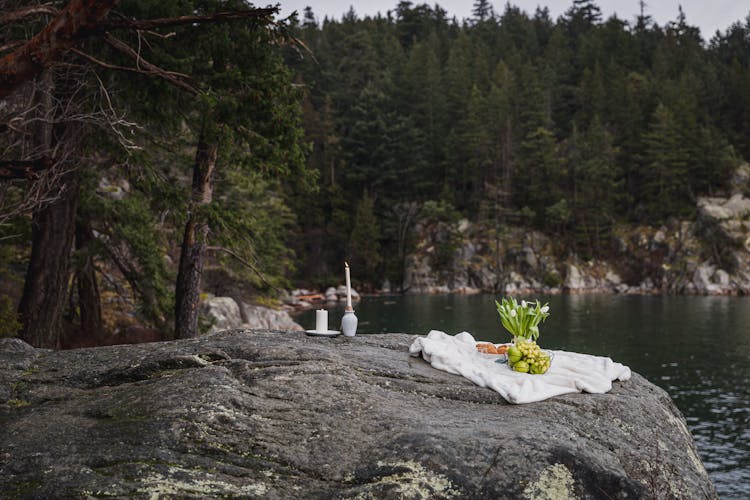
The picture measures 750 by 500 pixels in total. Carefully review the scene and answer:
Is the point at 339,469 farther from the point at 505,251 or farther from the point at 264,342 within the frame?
the point at 505,251

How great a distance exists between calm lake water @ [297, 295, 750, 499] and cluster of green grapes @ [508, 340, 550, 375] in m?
7.53

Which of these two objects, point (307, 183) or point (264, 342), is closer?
point (264, 342)

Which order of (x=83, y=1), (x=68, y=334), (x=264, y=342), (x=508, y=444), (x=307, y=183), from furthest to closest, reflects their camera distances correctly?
(x=68, y=334) < (x=307, y=183) < (x=264, y=342) < (x=83, y=1) < (x=508, y=444)

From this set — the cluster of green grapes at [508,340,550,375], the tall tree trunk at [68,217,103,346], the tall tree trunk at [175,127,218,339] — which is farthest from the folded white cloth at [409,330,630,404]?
the tall tree trunk at [68,217,103,346]

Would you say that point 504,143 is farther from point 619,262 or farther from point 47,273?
point 47,273

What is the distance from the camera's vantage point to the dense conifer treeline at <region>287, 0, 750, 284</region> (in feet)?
204

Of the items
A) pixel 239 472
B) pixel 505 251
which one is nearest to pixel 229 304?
pixel 239 472

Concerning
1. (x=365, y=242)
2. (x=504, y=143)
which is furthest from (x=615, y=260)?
(x=365, y=242)

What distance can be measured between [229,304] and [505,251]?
4235cm

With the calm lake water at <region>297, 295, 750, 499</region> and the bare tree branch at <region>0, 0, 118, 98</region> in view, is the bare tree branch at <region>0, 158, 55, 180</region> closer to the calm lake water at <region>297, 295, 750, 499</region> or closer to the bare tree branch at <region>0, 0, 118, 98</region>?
the bare tree branch at <region>0, 0, 118, 98</region>

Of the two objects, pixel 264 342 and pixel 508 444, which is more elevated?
pixel 264 342

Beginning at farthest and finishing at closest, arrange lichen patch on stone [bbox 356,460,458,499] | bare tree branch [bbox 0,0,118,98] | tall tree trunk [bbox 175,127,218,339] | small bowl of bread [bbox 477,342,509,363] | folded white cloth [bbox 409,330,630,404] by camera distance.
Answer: tall tree trunk [bbox 175,127,218,339], small bowl of bread [bbox 477,342,509,363], folded white cloth [bbox 409,330,630,404], bare tree branch [bbox 0,0,118,98], lichen patch on stone [bbox 356,460,458,499]

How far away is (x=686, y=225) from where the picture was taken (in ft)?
195

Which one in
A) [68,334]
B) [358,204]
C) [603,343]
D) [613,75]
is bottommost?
[603,343]
